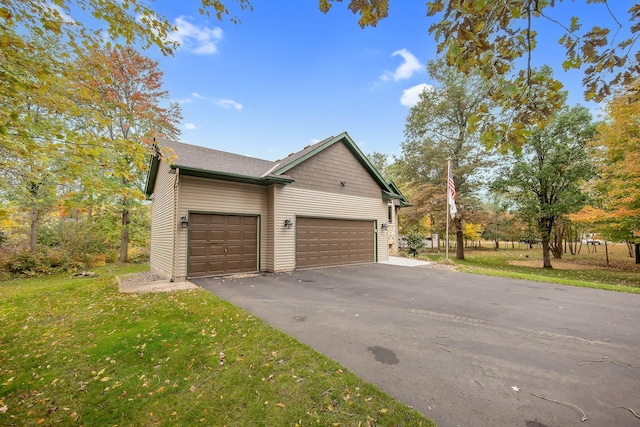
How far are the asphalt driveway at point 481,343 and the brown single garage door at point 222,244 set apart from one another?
75.7 inches

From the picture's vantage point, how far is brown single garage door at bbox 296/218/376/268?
1057 centimetres

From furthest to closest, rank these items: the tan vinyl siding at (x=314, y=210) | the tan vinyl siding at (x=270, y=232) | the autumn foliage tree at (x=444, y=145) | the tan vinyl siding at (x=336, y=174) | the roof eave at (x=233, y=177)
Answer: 1. the autumn foliage tree at (x=444, y=145)
2. the tan vinyl siding at (x=336, y=174)
3. the tan vinyl siding at (x=314, y=210)
4. the tan vinyl siding at (x=270, y=232)
5. the roof eave at (x=233, y=177)

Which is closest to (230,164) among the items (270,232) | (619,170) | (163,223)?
(270,232)

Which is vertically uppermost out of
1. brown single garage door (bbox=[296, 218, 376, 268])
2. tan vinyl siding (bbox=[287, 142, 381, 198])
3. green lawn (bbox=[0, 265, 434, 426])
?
tan vinyl siding (bbox=[287, 142, 381, 198])

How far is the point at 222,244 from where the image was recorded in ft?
29.9

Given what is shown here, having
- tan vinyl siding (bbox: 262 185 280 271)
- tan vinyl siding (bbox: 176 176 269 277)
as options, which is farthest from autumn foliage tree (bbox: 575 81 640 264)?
tan vinyl siding (bbox: 176 176 269 277)

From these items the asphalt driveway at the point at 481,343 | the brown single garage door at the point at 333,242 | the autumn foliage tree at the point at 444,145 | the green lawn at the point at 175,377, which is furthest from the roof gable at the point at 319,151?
the autumn foliage tree at the point at 444,145

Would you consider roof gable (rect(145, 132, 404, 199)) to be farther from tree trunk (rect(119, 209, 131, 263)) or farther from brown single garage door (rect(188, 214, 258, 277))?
tree trunk (rect(119, 209, 131, 263))

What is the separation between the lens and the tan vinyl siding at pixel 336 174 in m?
10.7

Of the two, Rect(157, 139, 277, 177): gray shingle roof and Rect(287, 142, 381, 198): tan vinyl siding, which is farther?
Rect(287, 142, 381, 198): tan vinyl siding

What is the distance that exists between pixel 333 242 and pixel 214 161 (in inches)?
238

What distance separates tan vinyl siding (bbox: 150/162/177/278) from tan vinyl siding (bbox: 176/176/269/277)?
55cm

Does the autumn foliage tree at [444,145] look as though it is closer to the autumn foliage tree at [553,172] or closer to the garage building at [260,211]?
the autumn foliage tree at [553,172]

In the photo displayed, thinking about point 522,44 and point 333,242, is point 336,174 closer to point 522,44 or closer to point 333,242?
point 333,242
